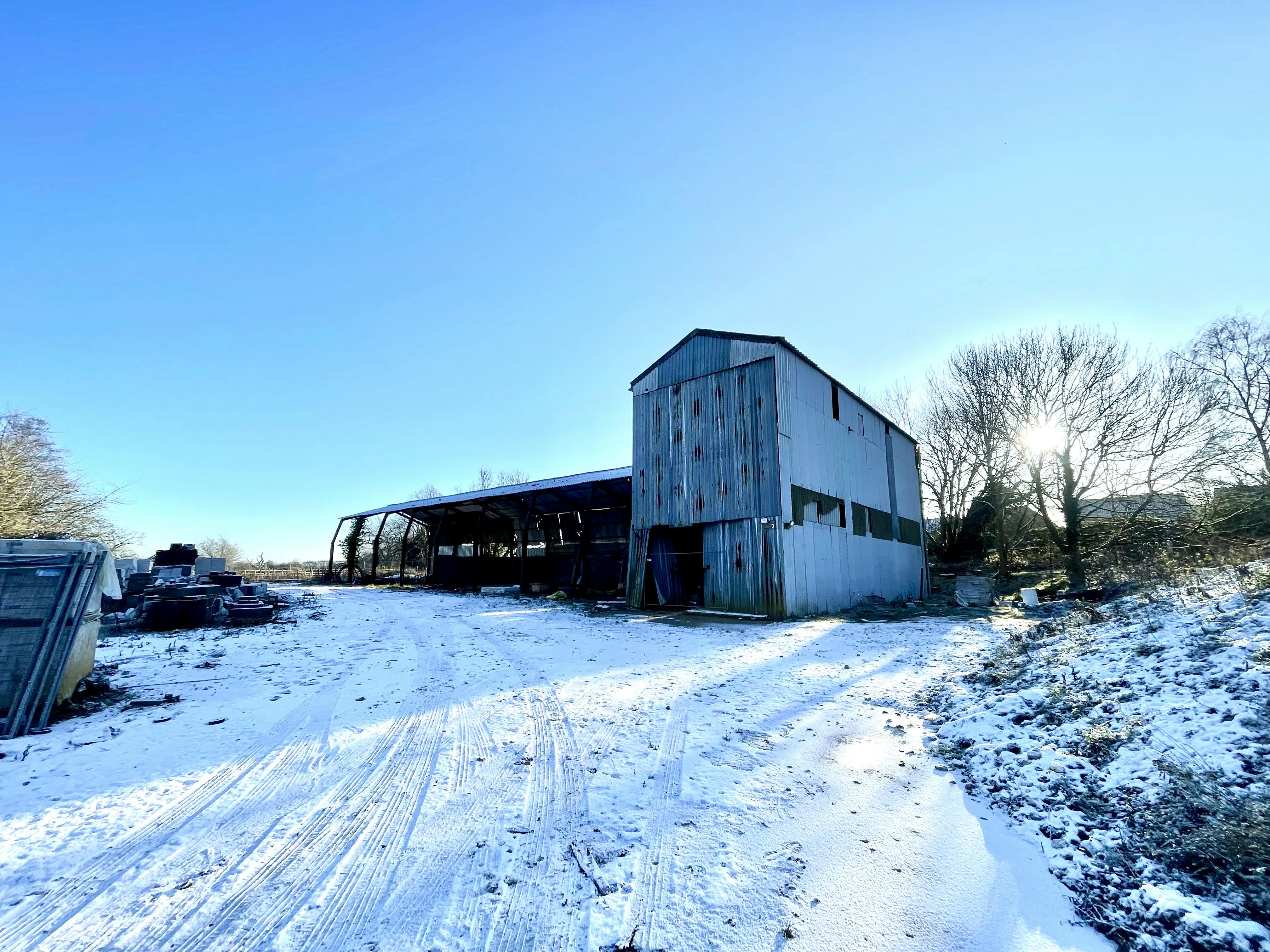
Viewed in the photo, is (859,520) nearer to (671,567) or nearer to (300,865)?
(671,567)

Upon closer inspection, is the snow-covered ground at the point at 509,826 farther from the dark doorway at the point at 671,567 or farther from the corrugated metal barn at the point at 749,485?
the dark doorway at the point at 671,567

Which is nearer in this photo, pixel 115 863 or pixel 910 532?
pixel 115 863

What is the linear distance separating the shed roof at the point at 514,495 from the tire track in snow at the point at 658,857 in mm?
16435

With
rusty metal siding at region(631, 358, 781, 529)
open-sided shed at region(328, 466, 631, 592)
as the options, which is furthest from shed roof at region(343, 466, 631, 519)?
rusty metal siding at region(631, 358, 781, 529)

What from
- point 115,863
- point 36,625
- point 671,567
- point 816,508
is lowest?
point 115,863

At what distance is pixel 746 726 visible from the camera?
17.5 feet

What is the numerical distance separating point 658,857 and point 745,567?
1227 cm

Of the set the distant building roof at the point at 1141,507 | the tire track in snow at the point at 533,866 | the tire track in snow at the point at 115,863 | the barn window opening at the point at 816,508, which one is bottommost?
the tire track in snow at the point at 115,863

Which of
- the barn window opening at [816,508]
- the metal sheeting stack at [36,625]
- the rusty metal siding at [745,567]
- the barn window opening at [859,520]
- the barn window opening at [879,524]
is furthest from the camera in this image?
the barn window opening at [879,524]

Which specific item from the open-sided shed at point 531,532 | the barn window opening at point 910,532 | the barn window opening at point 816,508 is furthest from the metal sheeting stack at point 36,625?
the barn window opening at point 910,532

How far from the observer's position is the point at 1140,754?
374 centimetres

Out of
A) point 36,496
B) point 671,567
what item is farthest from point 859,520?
point 36,496

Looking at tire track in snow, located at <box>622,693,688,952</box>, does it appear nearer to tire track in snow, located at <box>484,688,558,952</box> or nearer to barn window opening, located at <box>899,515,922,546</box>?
tire track in snow, located at <box>484,688,558,952</box>

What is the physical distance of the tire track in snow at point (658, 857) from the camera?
245cm
